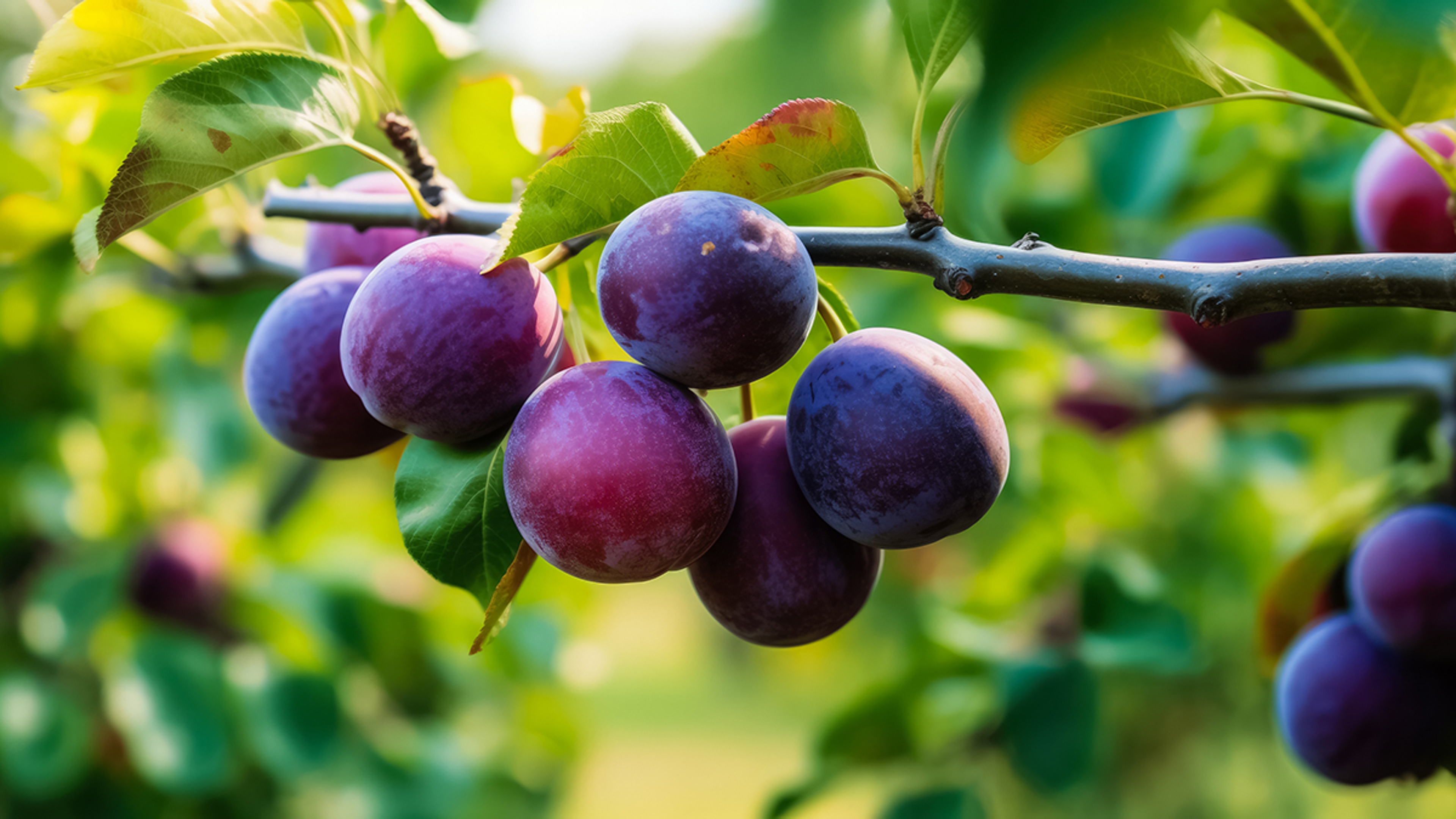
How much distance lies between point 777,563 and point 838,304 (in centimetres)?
15

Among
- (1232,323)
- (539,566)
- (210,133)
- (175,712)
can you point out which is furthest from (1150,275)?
(175,712)

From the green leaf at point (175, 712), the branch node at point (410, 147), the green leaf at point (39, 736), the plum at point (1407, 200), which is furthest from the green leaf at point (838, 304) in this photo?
the green leaf at point (39, 736)

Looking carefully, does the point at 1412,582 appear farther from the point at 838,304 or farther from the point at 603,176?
the point at 603,176

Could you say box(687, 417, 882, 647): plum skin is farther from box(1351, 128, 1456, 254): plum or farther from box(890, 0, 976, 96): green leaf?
box(1351, 128, 1456, 254): plum

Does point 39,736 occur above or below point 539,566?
below

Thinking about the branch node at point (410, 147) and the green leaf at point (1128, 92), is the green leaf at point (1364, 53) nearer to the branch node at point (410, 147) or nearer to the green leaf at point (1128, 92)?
the green leaf at point (1128, 92)

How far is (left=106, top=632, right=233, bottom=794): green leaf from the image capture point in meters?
1.04

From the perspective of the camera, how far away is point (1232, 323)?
0.85m

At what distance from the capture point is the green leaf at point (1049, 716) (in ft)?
3.07

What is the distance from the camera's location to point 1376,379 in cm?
86

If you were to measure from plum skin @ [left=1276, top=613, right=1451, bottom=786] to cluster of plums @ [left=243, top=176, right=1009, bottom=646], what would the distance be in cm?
44

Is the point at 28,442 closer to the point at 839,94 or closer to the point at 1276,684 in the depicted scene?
the point at 1276,684

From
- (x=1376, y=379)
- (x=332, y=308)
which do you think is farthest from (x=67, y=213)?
(x=1376, y=379)

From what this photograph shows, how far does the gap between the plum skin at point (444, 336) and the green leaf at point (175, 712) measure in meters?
0.85
